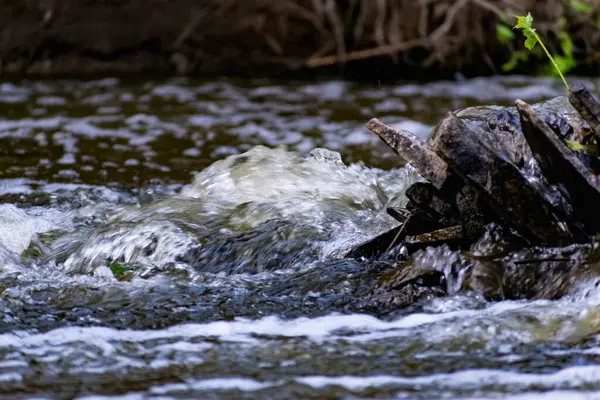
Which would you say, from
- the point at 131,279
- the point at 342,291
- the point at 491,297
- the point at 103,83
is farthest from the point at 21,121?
the point at 491,297

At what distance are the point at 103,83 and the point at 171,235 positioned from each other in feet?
12.6

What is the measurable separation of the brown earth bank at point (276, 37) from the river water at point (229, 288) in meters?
1.87

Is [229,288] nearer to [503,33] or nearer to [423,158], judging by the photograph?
[423,158]

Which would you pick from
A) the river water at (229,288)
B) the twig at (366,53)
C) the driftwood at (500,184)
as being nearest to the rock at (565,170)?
the driftwood at (500,184)

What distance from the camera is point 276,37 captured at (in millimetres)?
7375

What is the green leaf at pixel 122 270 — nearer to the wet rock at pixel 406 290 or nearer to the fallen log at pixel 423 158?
the wet rock at pixel 406 290

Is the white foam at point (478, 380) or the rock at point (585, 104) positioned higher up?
the rock at point (585, 104)

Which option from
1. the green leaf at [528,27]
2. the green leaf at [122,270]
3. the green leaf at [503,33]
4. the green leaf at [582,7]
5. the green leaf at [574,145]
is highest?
the green leaf at [582,7]

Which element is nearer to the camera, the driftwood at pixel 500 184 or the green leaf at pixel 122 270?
the driftwood at pixel 500 184

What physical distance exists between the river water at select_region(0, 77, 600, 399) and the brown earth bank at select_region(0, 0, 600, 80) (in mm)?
1868

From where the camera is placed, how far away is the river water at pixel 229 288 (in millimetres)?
2121

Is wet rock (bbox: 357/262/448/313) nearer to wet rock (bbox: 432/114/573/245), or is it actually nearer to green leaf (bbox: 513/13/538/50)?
wet rock (bbox: 432/114/573/245)

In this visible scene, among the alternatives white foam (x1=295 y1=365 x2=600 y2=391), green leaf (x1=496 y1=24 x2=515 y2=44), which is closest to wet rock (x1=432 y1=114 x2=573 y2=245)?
white foam (x1=295 y1=365 x2=600 y2=391)

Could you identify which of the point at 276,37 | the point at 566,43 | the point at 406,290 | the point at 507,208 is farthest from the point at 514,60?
the point at 406,290
